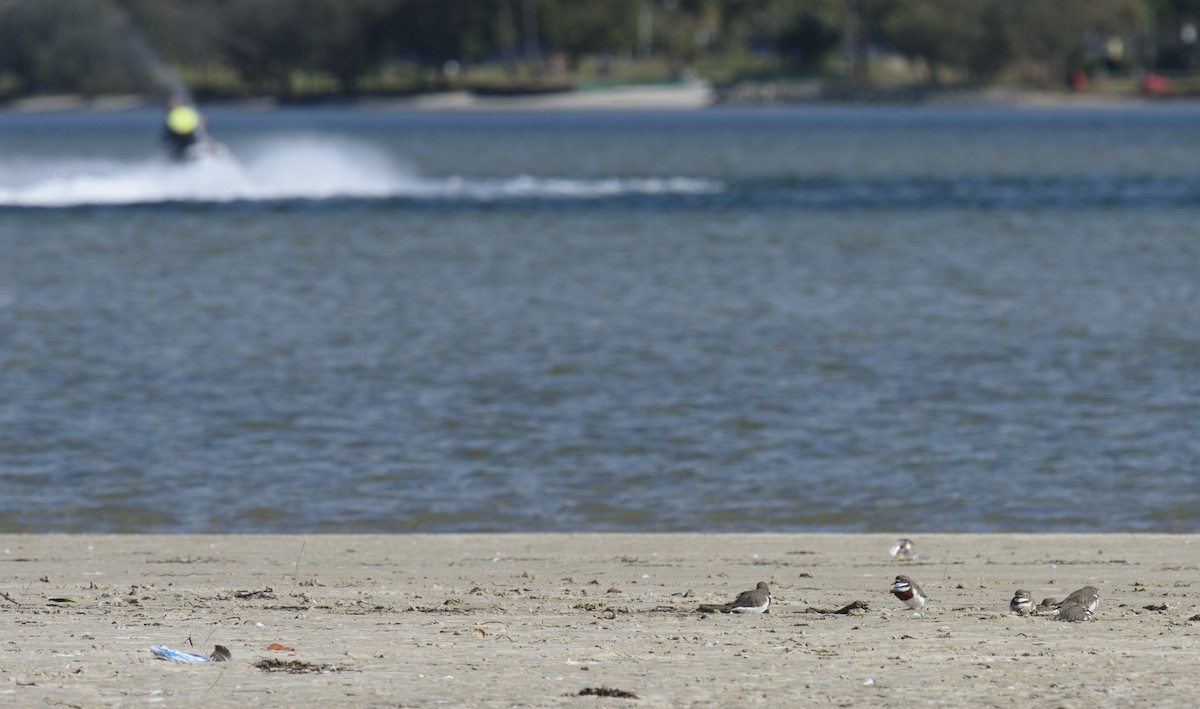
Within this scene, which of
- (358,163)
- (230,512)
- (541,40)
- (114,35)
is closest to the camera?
(230,512)

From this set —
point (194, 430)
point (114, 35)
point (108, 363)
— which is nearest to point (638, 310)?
point (108, 363)

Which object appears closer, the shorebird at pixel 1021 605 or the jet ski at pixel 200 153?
the shorebird at pixel 1021 605

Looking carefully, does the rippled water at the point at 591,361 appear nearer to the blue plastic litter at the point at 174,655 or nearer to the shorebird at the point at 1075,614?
the shorebird at the point at 1075,614

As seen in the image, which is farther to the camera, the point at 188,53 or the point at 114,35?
the point at 188,53

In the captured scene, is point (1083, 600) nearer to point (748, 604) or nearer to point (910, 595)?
point (910, 595)

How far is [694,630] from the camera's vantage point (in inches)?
314

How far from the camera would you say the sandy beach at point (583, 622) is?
684 cm

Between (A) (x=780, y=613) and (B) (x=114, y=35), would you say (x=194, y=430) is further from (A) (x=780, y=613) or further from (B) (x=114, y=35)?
(B) (x=114, y=35)

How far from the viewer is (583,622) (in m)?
8.16

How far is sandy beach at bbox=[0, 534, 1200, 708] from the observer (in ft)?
22.4

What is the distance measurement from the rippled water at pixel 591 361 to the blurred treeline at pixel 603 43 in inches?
4385

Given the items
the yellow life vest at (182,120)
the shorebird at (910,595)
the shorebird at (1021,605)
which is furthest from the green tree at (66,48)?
the shorebird at (1021,605)

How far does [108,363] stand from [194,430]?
13.5 ft

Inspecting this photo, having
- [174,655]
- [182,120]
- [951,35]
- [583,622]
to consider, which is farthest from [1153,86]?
[174,655]
